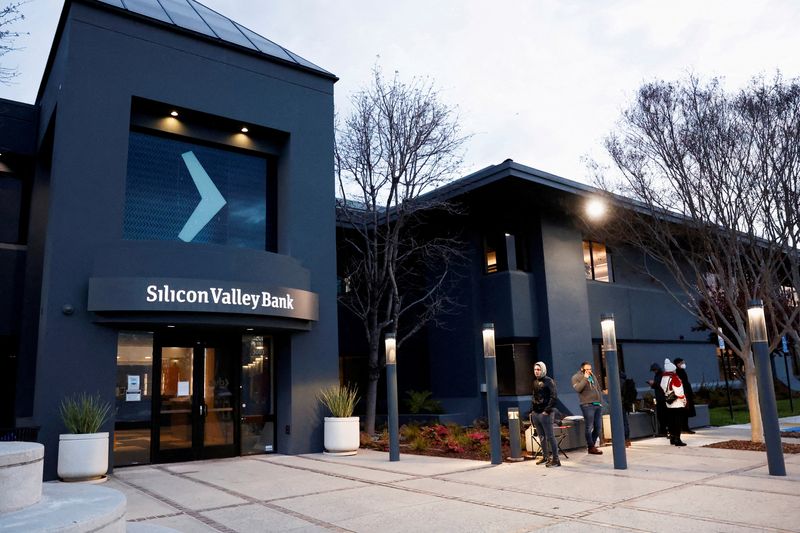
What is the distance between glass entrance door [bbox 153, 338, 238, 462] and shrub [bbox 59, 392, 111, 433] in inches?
64.2

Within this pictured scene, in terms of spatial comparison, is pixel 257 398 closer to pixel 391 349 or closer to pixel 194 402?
pixel 194 402

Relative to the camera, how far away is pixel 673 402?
1387 centimetres

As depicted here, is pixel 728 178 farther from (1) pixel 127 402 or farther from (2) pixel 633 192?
(1) pixel 127 402

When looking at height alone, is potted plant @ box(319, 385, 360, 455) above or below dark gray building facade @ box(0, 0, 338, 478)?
below

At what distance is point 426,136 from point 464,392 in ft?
26.8

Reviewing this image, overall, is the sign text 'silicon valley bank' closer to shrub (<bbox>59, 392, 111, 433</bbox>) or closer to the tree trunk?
shrub (<bbox>59, 392, 111, 433</bbox>)

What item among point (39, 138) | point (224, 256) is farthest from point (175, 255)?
point (39, 138)

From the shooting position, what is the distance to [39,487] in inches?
212

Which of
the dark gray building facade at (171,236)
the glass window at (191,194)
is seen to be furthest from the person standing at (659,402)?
the glass window at (191,194)

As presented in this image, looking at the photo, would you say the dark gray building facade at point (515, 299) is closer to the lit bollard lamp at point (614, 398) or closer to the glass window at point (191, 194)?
the glass window at point (191, 194)

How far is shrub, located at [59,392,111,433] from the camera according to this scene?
11.0 m

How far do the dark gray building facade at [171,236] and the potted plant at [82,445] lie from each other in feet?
1.78

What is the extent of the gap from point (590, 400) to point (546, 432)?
1409mm

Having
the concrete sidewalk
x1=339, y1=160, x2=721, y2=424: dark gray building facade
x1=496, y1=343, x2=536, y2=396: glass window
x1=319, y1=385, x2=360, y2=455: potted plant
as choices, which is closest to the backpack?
the concrete sidewalk
